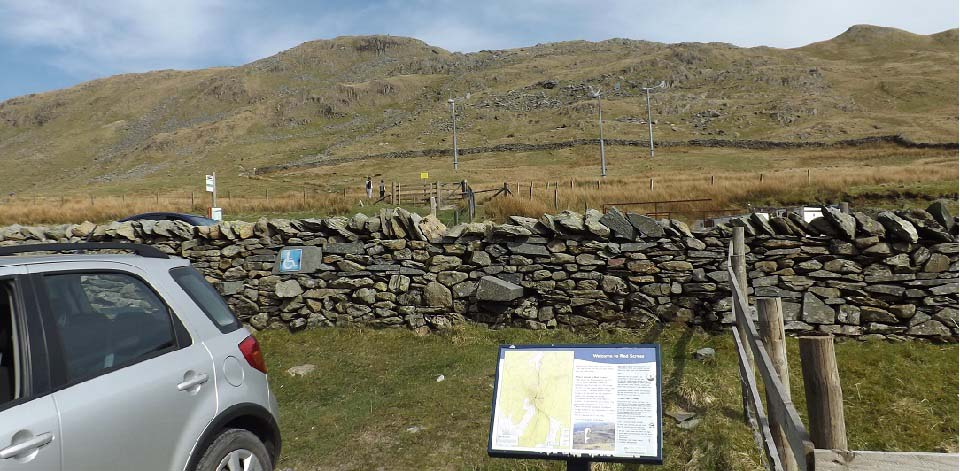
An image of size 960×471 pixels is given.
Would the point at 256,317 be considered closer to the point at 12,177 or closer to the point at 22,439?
the point at 22,439

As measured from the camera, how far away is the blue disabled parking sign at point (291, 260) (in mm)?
8289

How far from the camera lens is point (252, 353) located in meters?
3.31

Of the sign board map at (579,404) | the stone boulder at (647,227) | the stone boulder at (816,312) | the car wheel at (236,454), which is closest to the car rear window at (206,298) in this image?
the car wheel at (236,454)

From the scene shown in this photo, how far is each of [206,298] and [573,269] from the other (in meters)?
5.18

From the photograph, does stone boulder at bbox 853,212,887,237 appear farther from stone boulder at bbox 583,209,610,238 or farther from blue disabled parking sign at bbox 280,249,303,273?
blue disabled parking sign at bbox 280,249,303,273

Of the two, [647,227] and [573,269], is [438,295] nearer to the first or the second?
[573,269]

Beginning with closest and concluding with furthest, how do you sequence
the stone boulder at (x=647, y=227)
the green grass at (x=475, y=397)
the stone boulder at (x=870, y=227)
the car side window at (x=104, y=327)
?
1. the car side window at (x=104, y=327)
2. the green grass at (x=475, y=397)
3. the stone boulder at (x=870, y=227)
4. the stone boulder at (x=647, y=227)

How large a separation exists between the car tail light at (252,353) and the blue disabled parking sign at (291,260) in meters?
5.04

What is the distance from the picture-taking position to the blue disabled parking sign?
8289 mm

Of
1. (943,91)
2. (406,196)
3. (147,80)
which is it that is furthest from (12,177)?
(943,91)

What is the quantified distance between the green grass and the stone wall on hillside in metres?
0.34

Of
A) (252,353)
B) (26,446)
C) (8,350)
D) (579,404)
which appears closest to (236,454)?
(252,353)

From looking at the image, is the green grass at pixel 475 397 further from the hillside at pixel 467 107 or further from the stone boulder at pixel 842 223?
the hillside at pixel 467 107

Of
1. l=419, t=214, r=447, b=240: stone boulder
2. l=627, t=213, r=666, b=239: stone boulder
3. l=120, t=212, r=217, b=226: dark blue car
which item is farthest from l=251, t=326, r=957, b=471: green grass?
l=120, t=212, r=217, b=226: dark blue car
